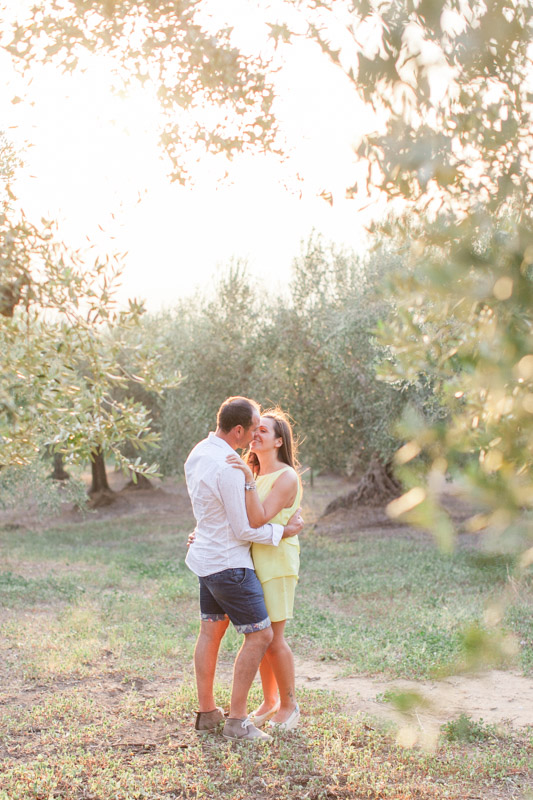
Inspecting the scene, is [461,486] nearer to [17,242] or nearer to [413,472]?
[413,472]

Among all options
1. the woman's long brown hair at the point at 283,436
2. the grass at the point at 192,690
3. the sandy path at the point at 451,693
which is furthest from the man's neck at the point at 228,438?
the sandy path at the point at 451,693

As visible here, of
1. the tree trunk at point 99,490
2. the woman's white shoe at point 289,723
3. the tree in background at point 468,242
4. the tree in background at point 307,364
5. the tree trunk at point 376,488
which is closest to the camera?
the tree in background at point 468,242

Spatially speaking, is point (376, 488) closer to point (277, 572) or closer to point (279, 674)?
point (279, 674)

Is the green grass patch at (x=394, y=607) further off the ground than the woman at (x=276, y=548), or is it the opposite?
the woman at (x=276, y=548)

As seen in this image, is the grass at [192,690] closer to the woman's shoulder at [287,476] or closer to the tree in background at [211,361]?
the woman's shoulder at [287,476]

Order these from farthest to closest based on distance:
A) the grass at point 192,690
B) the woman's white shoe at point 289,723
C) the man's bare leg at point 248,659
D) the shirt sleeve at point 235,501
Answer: the woman's white shoe at point 289,723 < the man's bare leg at point 248,659 < the shirt sleeve at point 235,501 < the grass at point 192,690

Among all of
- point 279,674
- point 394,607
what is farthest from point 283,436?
point 394,607

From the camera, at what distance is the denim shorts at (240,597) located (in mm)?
5176

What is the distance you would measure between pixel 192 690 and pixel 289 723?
1274mm

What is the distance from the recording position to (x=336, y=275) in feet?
68.3

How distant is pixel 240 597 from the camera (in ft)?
17.0

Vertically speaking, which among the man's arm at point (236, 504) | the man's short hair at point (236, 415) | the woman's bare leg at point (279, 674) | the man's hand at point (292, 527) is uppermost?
the man's short hair at point (236, 415)

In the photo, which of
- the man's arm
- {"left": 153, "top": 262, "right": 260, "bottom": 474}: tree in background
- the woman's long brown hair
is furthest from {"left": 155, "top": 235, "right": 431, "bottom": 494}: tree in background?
the man's arm

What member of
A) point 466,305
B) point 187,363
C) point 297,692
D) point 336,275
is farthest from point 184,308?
point 466,305
